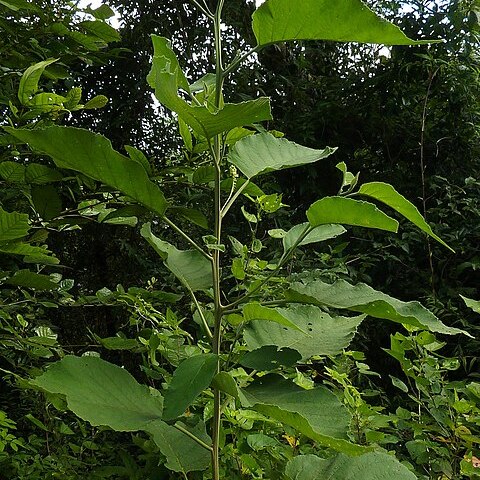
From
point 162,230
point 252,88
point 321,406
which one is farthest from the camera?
point 252,88

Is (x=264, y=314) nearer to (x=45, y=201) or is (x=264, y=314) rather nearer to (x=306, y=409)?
(x=306, y=409)

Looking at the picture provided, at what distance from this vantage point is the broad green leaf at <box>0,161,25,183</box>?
0.93 meters

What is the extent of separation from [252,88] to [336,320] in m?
2.90

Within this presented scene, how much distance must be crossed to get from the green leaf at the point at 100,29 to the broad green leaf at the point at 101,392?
1.01m

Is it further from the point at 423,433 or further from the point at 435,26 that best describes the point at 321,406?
the point at 435,26

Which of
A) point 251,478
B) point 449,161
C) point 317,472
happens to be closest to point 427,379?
point 251,478

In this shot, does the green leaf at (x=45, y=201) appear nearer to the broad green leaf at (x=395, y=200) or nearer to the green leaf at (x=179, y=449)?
the green leaf at (x=179, y=449)

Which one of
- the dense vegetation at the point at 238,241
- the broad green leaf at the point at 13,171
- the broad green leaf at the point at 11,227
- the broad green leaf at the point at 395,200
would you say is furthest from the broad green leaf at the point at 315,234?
the broad green leaf at the point at 13,171

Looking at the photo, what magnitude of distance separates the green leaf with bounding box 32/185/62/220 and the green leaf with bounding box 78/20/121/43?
0.58m

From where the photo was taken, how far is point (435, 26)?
9.78 feet

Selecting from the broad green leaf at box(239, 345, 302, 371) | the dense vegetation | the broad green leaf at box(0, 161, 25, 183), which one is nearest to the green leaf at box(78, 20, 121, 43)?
the dense vegetation

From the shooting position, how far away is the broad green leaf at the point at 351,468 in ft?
1.84

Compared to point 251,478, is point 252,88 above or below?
above

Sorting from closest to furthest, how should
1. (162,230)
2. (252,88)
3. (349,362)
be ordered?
(349,362)
(162,230)
(252,88)
